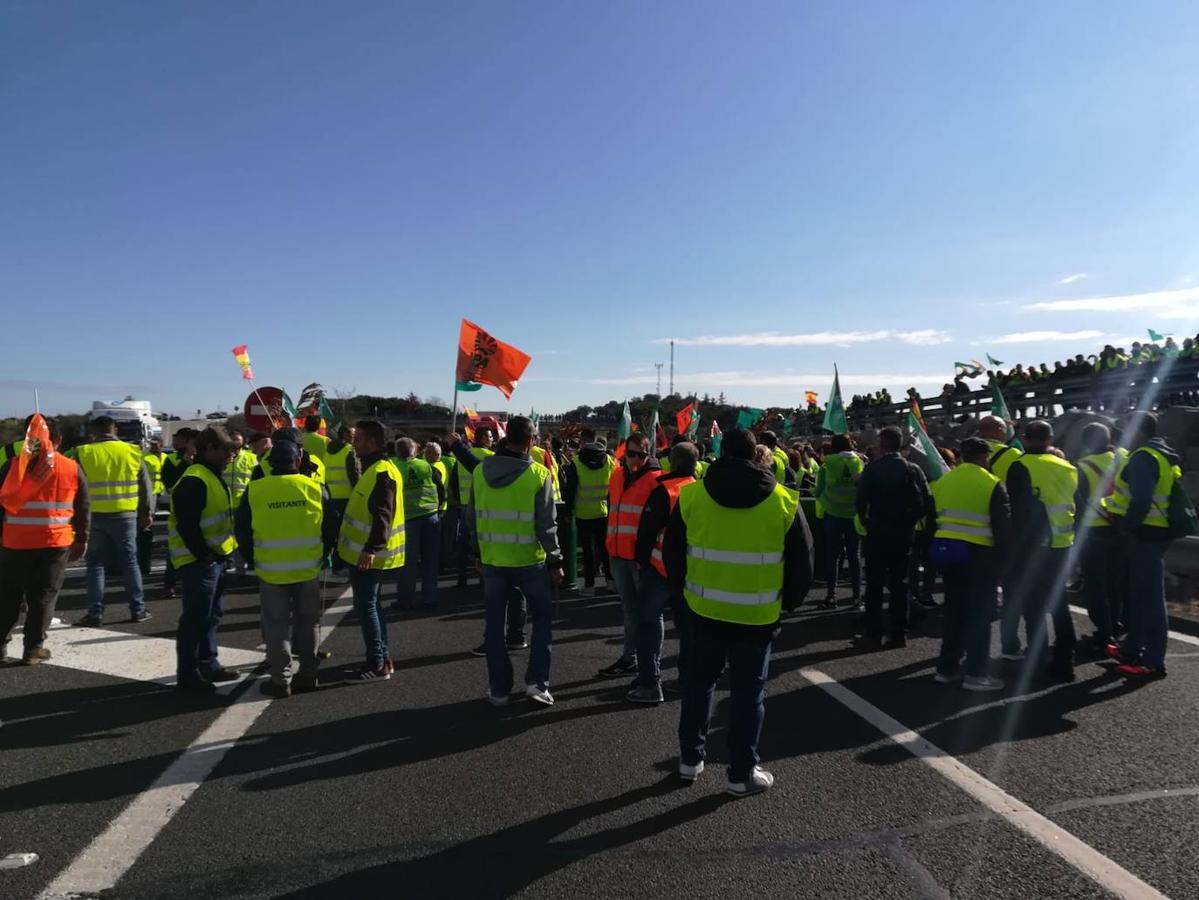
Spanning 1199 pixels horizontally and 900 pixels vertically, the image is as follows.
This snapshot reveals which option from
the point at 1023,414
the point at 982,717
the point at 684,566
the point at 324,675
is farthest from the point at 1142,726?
the point at 1023,414

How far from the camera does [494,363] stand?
9.30 meters

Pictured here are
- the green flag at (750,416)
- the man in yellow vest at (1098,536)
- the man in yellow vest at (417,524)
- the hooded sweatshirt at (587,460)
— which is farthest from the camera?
the green flag at (750,416)

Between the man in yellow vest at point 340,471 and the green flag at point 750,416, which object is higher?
the green flag at point 750,416

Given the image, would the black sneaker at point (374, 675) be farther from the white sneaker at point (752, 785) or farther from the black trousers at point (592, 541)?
the black trousers at point (592, 541)

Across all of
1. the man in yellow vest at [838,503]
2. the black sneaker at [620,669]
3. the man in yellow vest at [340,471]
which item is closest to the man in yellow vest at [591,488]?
the black sneaker at [620,669]

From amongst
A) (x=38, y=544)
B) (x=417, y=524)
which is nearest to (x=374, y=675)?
(x=417, y=524)

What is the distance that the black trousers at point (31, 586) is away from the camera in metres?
6.42

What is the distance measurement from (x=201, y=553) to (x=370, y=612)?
1.30 metres

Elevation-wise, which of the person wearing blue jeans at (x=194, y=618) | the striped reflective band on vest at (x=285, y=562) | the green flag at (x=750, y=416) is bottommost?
the person wearing blue jeans at (x=194, y=618)

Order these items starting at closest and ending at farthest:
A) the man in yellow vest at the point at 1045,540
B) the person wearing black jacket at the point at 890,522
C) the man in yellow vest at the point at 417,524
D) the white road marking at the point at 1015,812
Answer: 1. the white road marking at the point at 1015,812
2. the man in yellow vest at the point at 1045,540
3. the person wearing black jacket at the point at 890,522
4. the man in yellow vest at the point at 417,524

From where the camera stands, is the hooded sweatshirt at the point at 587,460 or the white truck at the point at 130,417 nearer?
the hooded sweatshirt at the point at 587,460

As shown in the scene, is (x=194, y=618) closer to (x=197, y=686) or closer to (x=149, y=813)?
(x=197, y=686)

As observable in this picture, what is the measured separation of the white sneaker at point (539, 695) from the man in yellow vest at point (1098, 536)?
187 inches

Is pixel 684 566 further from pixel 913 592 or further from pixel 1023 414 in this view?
pixel 1023 414
